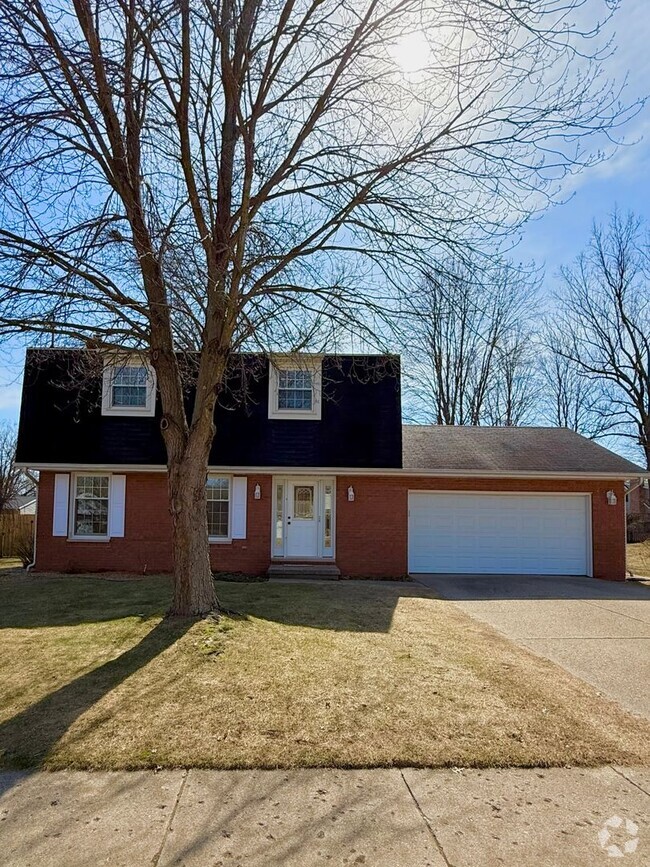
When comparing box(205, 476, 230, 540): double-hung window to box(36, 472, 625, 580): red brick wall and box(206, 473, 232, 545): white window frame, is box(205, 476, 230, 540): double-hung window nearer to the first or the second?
box(206, 473, 232, 545): white window frame

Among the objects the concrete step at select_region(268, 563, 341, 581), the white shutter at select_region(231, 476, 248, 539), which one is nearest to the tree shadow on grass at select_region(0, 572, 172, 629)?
the white shutter at select_region(231, 476, 248, 539)

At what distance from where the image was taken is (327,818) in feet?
10.6

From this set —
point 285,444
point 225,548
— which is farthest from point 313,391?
point 225,548

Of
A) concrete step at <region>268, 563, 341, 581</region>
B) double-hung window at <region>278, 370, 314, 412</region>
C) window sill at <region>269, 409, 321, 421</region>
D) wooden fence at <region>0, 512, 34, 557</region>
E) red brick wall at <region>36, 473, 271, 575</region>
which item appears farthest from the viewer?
wooden fence at <region>0, 512, 34, 557</region>

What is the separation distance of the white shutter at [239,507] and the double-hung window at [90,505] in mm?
3060

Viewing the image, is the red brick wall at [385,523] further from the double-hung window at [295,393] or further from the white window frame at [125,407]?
the white window frame at [125,407]

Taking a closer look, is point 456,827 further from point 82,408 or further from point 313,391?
point 82,408

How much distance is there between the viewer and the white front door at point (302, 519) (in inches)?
554

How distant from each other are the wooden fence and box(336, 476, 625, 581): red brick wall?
1085 centimetres

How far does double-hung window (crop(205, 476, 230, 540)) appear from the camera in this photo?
46.0ft

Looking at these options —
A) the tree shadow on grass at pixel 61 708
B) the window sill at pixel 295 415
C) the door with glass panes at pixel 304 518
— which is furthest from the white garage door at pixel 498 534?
the tree shadow on grass at pixel 61 708

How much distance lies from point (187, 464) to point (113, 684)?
2866 millimetres

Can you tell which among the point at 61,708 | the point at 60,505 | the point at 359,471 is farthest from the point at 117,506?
the point at 61,708

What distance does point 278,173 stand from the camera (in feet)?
23.8
